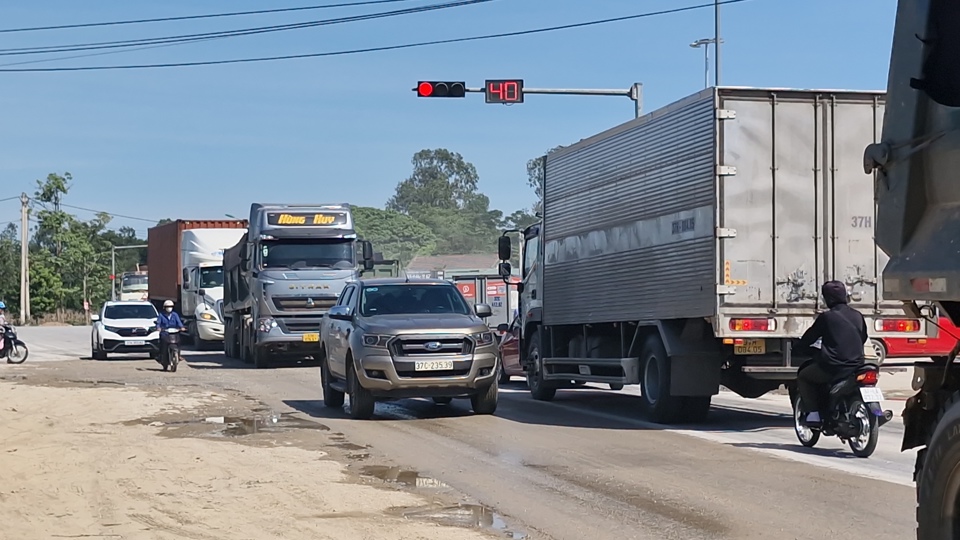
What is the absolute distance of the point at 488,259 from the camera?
262ft

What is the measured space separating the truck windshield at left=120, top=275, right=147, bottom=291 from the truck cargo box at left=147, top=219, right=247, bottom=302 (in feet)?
43.9

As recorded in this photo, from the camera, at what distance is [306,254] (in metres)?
29.0

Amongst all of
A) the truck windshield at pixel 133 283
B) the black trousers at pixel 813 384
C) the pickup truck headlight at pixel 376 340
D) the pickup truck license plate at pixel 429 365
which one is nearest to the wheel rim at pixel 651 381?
the pickup truck license plate at pixel 429 365

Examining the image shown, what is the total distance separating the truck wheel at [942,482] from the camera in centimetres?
515

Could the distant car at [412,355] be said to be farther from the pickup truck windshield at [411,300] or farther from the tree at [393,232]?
the tree at [393,232]

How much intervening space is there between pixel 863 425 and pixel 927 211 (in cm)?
689

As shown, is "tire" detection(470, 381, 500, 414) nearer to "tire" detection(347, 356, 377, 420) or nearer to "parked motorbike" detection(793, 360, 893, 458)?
"tire" detection(347, 356, 377, 420)

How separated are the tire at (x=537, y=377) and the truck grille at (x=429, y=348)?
347cm

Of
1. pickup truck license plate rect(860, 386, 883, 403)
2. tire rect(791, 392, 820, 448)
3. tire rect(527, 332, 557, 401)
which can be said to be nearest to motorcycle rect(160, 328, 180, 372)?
tire rect(527, 332, 557, 401)

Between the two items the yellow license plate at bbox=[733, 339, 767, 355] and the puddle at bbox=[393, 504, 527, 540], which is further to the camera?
the yellow license plate at bbox=[733, 339, 767, 355]

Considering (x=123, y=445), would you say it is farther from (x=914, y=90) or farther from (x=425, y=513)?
(x=914, y=90)

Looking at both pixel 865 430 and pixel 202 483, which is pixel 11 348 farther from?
pixel 865 430

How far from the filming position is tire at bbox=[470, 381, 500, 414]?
16.6 metres

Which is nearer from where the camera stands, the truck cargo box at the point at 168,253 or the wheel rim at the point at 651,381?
the wheel rim at the point at 651,381
